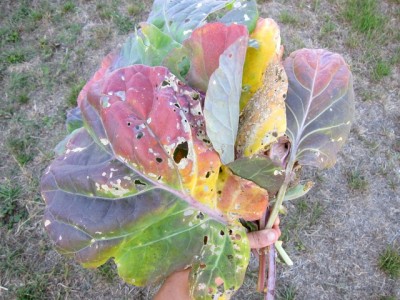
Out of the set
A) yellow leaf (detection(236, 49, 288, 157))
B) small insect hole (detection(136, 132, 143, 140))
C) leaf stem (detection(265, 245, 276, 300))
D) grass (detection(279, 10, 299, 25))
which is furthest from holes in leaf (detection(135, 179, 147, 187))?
grass (detection(279, 10, 299, 25))

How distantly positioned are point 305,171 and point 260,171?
1490 mm

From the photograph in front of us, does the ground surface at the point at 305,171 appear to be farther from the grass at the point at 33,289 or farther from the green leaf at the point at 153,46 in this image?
the green leaf at the point at 153,46

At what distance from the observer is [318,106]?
1146mm

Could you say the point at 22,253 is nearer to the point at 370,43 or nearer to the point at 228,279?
the point at 228,279

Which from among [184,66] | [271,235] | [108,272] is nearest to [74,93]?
[108,272]

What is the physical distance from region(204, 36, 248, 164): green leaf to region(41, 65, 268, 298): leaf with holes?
0.04 m

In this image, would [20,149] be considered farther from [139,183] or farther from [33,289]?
[139,183]

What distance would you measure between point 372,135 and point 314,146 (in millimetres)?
1538

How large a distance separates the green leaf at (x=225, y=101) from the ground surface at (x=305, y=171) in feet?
4.39

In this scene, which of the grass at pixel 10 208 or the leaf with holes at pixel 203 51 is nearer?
the leaf with holes at pixel 203 51

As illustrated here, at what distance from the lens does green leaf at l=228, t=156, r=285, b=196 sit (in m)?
0.92

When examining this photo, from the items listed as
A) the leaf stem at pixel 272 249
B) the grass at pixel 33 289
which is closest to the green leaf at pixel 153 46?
the leaf stem at pixel 272 249

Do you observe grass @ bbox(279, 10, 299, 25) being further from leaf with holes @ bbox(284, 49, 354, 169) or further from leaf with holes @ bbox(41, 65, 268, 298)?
leaf with holes @ bbox(41, 65, 268, 298)

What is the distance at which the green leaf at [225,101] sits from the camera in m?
0.84
